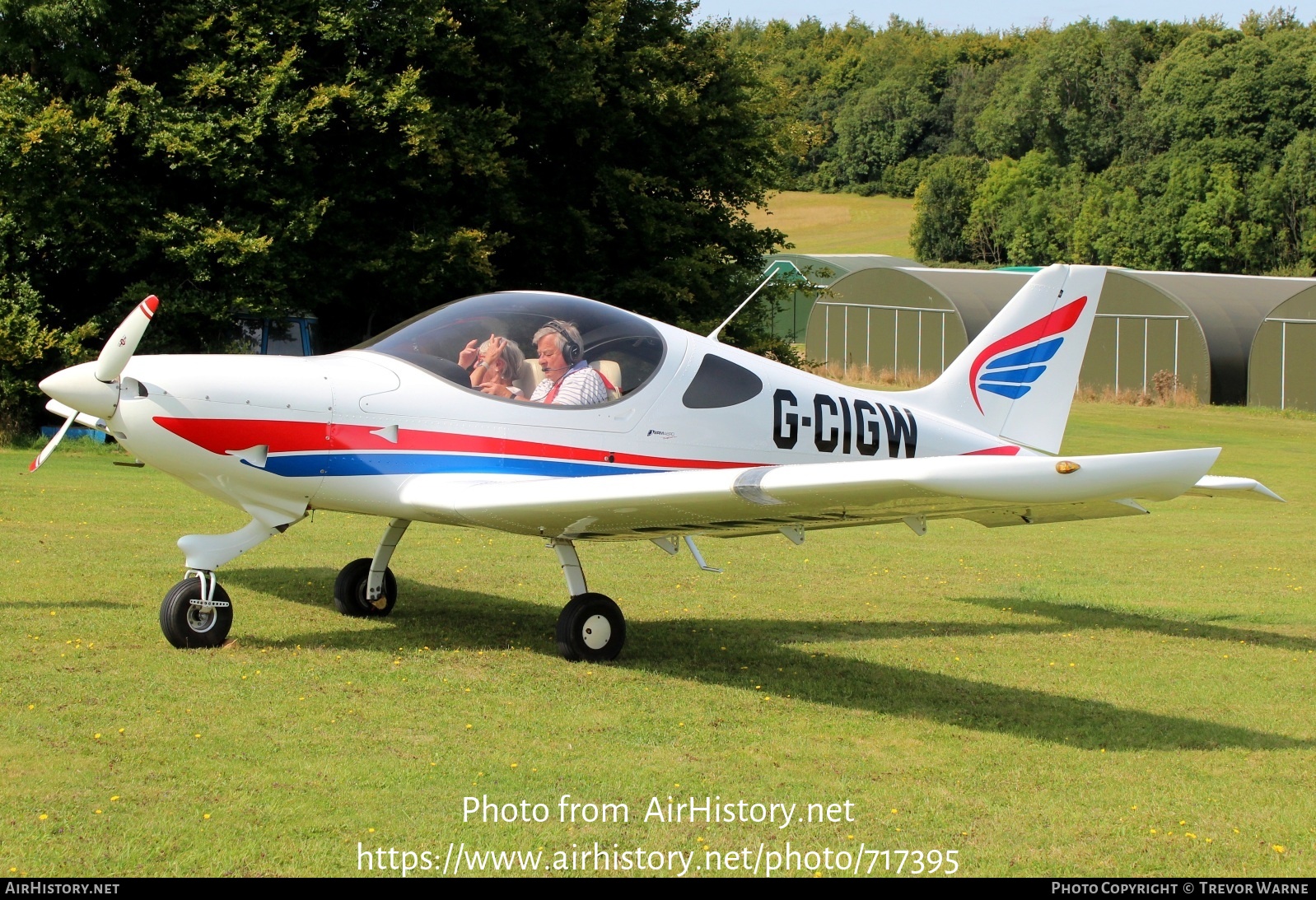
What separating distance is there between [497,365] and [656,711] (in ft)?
7.85

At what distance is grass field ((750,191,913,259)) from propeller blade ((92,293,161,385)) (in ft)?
296

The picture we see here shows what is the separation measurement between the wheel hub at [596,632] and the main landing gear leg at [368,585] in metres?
1.65

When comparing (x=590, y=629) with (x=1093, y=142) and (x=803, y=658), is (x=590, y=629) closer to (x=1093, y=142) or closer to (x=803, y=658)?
(x=803, y=658)

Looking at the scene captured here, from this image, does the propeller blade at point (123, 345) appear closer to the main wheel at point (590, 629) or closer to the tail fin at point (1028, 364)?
the main wheel at point (590, 629)

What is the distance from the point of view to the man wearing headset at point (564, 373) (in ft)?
26.1

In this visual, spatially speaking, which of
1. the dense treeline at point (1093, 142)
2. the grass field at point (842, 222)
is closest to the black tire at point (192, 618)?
the dense treeline at point (1093, 142)

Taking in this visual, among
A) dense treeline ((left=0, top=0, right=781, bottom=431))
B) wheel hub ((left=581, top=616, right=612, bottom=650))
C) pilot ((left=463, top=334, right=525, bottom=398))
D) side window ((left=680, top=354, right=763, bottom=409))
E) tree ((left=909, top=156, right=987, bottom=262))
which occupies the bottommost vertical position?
wheel hub ((left=581, top=616, right=612, bottom=650))

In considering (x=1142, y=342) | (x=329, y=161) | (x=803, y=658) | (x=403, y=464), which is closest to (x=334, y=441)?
(x=403, y=464)

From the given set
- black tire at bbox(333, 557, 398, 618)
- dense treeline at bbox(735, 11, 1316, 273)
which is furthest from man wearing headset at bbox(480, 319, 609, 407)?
dense treeline at bbox(735, 11, 1316, 273)

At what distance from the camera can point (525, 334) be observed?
8.01 metres

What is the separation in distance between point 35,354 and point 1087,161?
8414 cm

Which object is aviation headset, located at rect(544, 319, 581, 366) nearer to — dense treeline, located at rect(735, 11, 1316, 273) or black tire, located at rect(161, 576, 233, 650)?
black tire, located at rect(161, 576, 233, 650)

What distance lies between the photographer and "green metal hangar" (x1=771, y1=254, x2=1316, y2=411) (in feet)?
116
